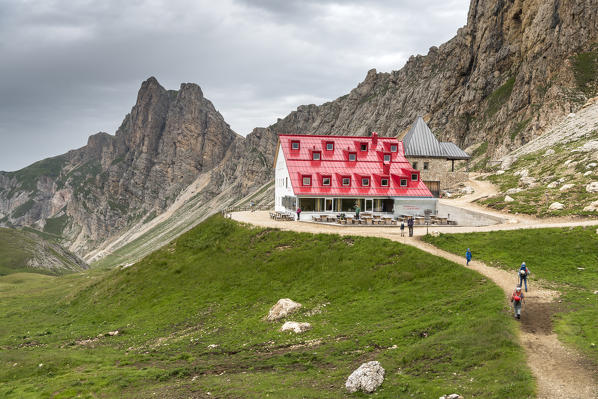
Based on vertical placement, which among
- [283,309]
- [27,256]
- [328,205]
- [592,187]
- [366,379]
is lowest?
[27,256]

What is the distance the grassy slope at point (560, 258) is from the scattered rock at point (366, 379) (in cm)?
940

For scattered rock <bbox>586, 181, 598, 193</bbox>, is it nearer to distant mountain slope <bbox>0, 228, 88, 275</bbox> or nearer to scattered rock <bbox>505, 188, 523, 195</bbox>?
scattered rock <bbox>505, 188, 523, 195</bbox>

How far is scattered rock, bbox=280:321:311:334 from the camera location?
24672 millimetres

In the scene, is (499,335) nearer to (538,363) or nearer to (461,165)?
(538,363)

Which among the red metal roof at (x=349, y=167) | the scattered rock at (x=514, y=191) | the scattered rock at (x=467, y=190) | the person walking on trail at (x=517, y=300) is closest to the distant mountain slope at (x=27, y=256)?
the red metal roof at (x=349, y=167)

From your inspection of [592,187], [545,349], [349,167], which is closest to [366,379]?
[545,349]

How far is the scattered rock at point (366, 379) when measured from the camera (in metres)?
15.5

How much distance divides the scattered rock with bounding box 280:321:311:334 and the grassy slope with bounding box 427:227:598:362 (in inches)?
555

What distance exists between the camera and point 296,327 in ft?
81.7

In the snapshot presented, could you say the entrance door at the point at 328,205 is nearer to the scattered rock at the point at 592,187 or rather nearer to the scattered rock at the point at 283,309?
the scattered rock at the point at 283,309

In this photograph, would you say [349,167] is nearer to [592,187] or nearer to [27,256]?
[592,187]

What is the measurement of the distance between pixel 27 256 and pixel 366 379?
147 metres

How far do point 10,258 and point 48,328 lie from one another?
108m

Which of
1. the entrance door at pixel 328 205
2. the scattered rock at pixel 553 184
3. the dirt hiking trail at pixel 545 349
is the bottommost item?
the dirt hiking trail at pixel 545 349
